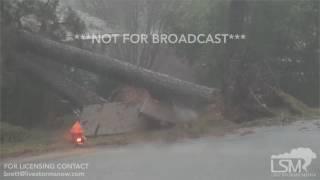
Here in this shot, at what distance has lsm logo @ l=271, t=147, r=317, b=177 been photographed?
24.6 feet

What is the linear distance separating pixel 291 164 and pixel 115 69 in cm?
140

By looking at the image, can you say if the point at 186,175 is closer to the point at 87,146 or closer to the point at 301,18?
the point at 87,146

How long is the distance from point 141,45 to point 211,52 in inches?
19.5

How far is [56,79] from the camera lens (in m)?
7.74

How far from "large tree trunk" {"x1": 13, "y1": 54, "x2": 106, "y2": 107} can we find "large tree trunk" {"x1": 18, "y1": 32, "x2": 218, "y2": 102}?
0.09m

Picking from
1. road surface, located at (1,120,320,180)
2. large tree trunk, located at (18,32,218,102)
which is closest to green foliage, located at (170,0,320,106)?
large tree trunk, located at (18,32,218,102)

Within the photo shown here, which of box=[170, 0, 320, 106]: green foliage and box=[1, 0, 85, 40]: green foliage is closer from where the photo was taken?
box=[170, 0, 320, 106]: green foliage

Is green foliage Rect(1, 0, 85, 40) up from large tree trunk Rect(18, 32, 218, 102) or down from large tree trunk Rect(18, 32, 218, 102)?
up

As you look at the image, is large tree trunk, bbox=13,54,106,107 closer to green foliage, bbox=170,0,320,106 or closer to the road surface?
the road surface

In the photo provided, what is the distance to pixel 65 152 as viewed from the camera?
25.1ft

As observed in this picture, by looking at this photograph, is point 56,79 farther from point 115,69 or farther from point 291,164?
point 291,164

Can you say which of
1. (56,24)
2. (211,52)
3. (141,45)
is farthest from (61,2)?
(211,52)

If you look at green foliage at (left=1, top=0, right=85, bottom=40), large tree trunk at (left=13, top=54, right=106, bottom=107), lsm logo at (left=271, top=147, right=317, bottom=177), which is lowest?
lsm logo at (left=271, top=147, right=317, bottom=177)

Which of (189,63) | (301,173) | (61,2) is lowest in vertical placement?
(301,173)
